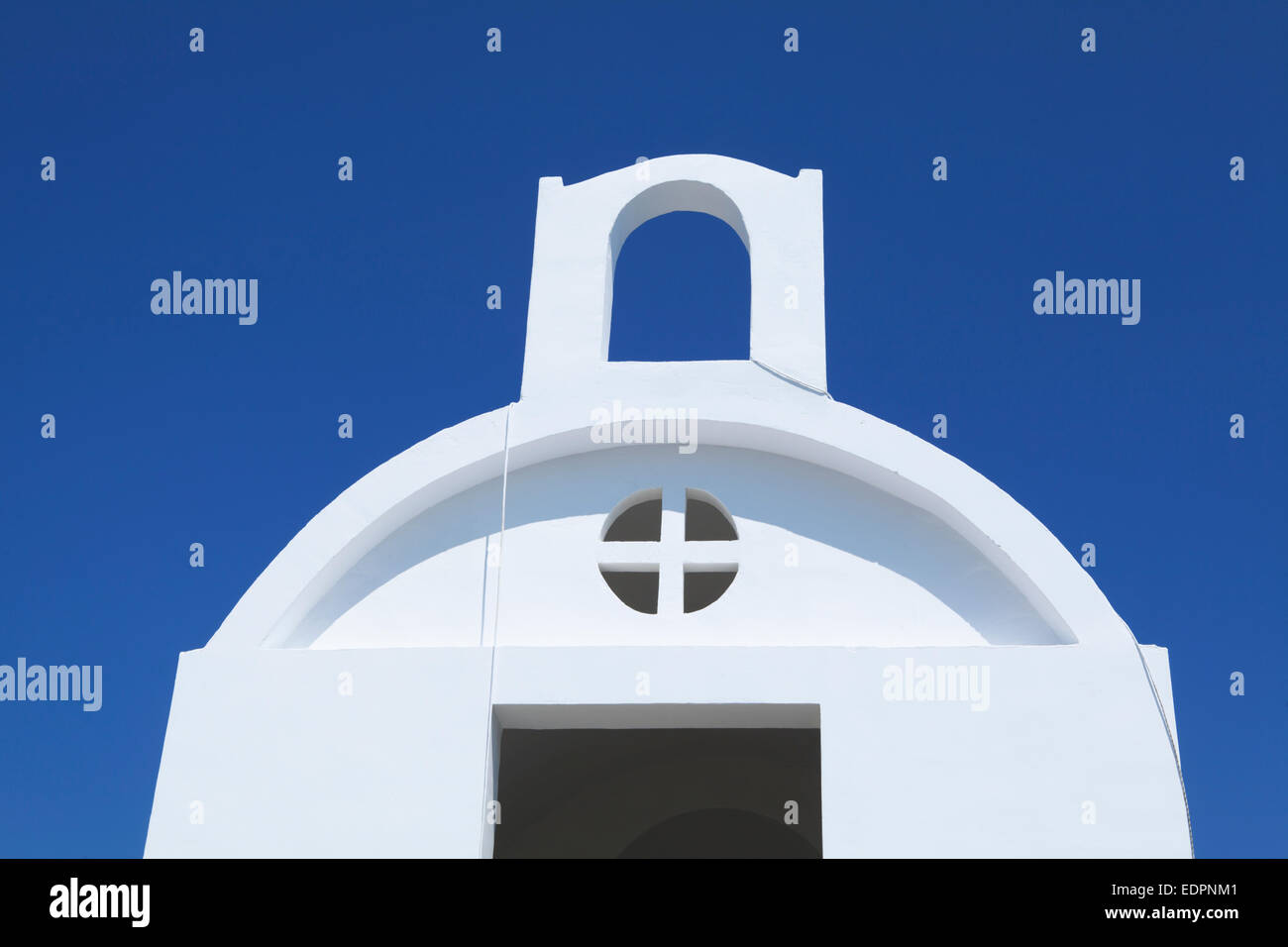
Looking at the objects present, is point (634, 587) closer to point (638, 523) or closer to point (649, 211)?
point (638, 523)

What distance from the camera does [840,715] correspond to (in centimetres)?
698

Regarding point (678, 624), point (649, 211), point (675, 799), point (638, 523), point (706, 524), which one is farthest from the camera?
point (675, 799)

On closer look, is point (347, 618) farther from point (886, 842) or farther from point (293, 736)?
point (886, 842)

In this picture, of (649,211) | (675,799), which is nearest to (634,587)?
(675,799)

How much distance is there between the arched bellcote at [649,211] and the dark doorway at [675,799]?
366 centimetres

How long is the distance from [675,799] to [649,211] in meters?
4.76

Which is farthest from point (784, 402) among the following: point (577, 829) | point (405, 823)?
point (577, 829)

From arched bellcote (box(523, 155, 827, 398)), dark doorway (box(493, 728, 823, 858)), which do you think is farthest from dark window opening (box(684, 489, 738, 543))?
arched bellcote (box(523, 155, 827, 398))

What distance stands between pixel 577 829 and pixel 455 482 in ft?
13.3

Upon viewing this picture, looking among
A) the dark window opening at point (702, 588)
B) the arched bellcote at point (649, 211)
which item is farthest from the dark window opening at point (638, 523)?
the arched bellcote at point (649, 211)

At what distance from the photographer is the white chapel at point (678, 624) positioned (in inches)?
269

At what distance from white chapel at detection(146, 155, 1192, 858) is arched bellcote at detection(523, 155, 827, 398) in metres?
0.02

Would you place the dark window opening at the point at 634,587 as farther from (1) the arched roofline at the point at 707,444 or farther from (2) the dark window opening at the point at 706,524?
(1) the arched roofline at the point at 707,444

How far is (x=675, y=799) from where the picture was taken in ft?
36.1
